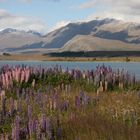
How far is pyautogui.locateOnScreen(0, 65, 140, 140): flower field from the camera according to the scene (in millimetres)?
8873

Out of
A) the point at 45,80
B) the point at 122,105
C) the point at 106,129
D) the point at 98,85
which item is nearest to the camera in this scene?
the point at 106,129

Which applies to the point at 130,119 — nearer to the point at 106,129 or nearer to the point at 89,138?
the point at 106,129

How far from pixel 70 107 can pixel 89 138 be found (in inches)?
176

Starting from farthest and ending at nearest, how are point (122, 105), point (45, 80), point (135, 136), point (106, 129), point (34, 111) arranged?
point (45, 80)
point (122, 105)
point (34, 111)
point (106, 129)
point (135, 136)

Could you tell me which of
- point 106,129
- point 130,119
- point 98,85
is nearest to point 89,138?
point 106,129

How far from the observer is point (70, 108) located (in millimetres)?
12859

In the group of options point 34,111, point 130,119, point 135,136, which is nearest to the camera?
point 135,136

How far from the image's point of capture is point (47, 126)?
28.2 ft

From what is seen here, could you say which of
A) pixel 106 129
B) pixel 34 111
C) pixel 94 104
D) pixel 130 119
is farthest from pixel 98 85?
pixel 106 129

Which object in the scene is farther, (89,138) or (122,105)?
(122,105)

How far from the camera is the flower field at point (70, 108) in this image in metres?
8.87

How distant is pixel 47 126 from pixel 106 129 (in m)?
1.44

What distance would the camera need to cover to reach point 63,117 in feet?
37.7

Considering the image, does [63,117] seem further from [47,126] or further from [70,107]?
[47,126]
